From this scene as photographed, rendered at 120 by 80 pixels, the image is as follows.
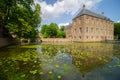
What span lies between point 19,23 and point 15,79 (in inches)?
566

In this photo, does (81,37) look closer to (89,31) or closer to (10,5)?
(89,31)

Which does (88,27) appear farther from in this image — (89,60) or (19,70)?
(19,70)

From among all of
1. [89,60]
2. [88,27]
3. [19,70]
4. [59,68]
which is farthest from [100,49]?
[88,27]

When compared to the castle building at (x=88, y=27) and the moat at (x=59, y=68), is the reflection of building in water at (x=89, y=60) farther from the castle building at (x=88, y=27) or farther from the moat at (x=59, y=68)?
the castle building at (x=88, y=27)

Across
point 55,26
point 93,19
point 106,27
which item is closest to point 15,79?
point 93,19

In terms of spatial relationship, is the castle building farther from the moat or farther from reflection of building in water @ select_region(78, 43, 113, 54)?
the moat

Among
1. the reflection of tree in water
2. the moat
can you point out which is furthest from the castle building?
the reflection of tree in water

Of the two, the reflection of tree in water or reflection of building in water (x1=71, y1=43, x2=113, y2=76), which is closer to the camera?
the reflection of tree in water

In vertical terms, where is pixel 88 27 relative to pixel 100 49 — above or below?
above

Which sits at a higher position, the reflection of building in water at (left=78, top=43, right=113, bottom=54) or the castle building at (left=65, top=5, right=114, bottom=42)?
the castle building at (left=65, top=5, right=114, bottom=42)

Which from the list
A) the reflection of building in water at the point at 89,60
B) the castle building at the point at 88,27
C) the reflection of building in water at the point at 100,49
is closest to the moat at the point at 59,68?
the reflection of building in water at the point at 89,60

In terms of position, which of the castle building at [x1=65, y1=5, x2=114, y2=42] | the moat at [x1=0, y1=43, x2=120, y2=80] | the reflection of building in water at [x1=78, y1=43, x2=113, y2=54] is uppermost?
the castle building at [x1=65, y1=5, x2=114, y2=42]

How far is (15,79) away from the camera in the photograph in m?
5.73

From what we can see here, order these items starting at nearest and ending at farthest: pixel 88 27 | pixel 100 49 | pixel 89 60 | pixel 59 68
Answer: pixel 59 68 < pixel 89 60 < pixel 100 49 < pixel 88 27
